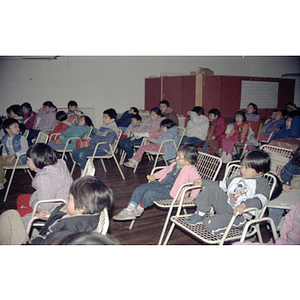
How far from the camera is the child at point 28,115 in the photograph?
4.49 meters

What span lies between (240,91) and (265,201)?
202 inches

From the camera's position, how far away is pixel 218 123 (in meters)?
5.90

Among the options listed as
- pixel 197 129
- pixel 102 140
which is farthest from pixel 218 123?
pixel 102 140

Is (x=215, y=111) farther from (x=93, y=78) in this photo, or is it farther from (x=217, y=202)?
(x=217, y=202)

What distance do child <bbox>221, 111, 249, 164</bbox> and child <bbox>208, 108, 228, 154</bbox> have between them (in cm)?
26

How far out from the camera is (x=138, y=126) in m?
5.68

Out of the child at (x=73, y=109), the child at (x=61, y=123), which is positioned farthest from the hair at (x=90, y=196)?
the child at (x=73, y=109)

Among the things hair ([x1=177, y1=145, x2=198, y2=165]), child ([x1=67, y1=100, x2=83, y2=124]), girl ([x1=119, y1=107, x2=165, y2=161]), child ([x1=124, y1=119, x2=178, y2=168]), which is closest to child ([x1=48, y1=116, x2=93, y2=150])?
girl ([x1=119, y1=107, x2=165, y2=161])

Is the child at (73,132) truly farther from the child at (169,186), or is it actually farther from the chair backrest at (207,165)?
the chair backrest at (207,165)

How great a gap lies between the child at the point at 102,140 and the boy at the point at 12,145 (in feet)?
2.82

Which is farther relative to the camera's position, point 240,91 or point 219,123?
point 240,91

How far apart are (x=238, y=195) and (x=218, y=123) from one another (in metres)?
4.01
